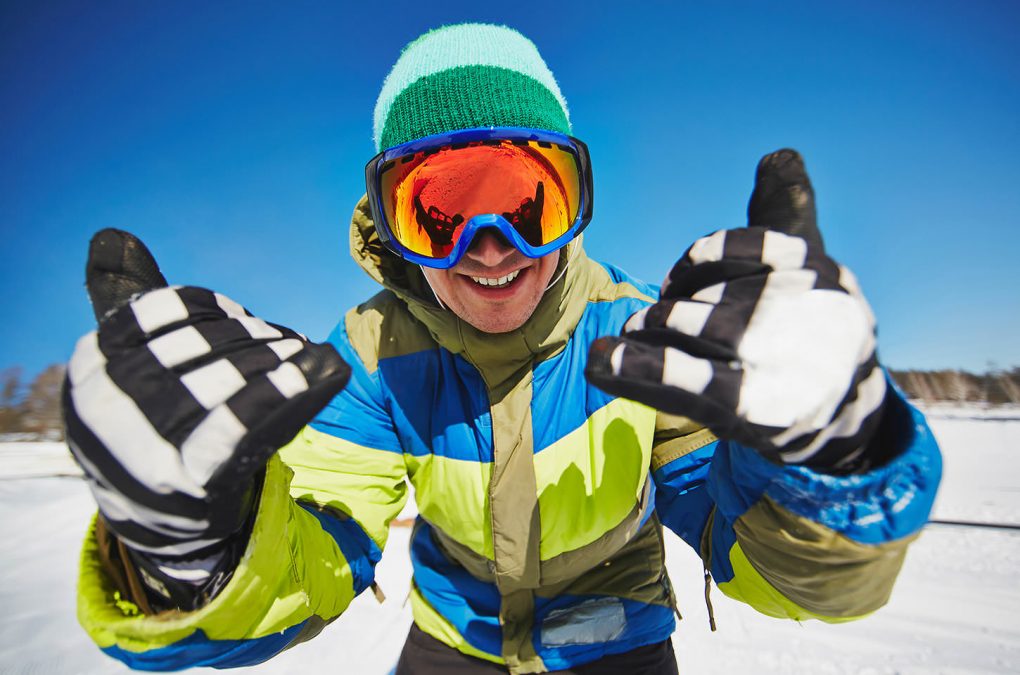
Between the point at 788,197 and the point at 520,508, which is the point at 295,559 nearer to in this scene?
the point at 520,508

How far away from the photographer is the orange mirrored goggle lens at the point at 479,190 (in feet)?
4.61

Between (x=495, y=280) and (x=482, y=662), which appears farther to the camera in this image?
(x=482, y=662)

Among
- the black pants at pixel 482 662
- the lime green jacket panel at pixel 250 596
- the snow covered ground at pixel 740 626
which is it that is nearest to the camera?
the lime green jacket panel at pixel 250 596

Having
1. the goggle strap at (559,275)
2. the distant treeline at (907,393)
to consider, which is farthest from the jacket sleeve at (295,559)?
the distant treeline at (907,393)

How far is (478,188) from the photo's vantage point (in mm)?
1424

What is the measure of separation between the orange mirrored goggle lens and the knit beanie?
82 mm

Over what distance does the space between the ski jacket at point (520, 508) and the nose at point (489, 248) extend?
194 millimetres

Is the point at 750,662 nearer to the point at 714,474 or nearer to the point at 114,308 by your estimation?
the point at 714,474

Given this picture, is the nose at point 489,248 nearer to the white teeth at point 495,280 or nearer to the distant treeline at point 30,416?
the white teeth at point 495,280

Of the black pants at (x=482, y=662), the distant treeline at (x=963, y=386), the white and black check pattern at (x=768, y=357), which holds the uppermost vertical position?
the white and black check pattern at (x=768, y=357)

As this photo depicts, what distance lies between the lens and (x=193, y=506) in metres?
0.76

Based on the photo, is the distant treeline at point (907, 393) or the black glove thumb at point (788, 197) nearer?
the black glove thumb at point (788, 197)

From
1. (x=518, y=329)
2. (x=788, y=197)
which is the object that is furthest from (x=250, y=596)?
(x=788, y=197)

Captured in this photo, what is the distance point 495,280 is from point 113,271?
876 millimetres
